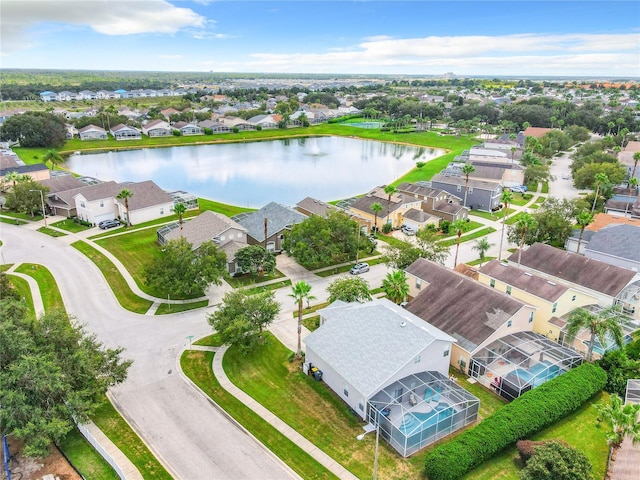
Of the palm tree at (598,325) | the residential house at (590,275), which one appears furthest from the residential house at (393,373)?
the residential house at (590,275)

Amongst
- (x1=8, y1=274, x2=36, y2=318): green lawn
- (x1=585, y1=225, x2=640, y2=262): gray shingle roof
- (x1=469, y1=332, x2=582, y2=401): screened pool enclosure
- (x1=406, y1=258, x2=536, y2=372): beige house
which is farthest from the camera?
(x1=585, y1=225, x2=640, y2=262): gray shingle roof

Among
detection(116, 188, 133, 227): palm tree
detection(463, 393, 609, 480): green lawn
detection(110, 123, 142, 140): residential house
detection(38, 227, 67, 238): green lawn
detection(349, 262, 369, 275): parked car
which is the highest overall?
detection(110, 123, 142, 140): residential house

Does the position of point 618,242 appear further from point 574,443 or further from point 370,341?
point 370,341

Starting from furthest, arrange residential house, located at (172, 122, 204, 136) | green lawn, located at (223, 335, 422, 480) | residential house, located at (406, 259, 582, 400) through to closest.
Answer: residential house, located at (172, 122, 204, 136) < residential house, located at (406, 259, 582, 400) < green lawn, located at (223, 335, 422, 480)

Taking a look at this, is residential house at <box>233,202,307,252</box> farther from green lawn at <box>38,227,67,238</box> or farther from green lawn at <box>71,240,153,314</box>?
green lawn at <box>38,227,67,238</box>

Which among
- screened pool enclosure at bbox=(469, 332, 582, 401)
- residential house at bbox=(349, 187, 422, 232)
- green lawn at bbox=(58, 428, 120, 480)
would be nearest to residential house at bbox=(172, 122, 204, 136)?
residential house at bbox=(349, 187, 422, 232)

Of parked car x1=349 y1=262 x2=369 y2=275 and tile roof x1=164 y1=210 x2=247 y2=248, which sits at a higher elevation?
tile roof x1=164 y1=210 x2=247 y2=248

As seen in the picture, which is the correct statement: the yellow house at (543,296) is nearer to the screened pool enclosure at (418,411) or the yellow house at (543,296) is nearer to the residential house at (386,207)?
the screened pool enclosure at (418,411)
